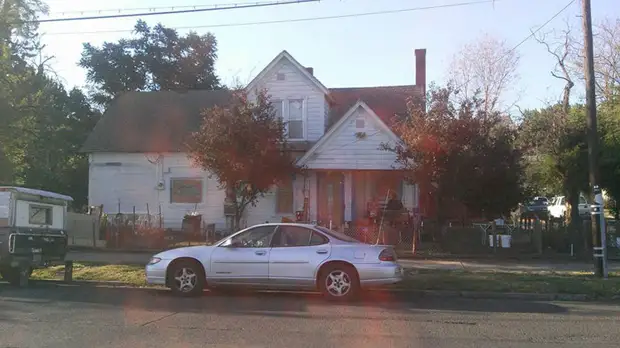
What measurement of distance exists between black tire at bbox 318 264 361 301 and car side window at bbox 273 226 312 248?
695mm

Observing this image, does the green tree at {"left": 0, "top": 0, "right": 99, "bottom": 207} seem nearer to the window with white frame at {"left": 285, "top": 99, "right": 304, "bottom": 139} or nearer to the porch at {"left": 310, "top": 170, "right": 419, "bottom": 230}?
the window with white frame at {"left": 285, "top": 99, "right": 304, "bottom": 139}

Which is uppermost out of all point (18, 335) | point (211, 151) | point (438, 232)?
point (211, 151)

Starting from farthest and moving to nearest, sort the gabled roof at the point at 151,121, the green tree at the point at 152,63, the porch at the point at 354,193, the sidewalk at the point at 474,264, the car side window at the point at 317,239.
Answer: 1. the green tree at the point at 152,63
2. the gabled roof at the point at 151,121
3. the porch at the point at 354,193
4. the sidewalk at the point at 474,264
5. the car side window at the point at 317,239

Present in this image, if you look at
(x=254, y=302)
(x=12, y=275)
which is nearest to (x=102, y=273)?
(x=12, y=275)

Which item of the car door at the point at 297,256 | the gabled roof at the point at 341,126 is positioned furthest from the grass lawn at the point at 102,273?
the gabled roof at the point at 341,126

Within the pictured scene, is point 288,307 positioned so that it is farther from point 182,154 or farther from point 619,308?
point 182,154

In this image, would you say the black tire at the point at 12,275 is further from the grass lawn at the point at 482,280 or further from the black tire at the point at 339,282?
the black tire at the point at 339,282

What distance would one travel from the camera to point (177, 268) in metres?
11.3

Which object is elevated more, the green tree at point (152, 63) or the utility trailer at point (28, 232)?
the green tree at point (152, 63)

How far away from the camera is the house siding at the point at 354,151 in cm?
2056

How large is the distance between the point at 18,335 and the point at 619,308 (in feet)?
31.1

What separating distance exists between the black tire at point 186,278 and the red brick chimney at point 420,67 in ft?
62.8

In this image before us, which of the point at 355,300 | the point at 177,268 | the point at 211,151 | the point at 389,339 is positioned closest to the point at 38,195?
the point at 177,268

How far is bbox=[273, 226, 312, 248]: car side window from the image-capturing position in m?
11.0
